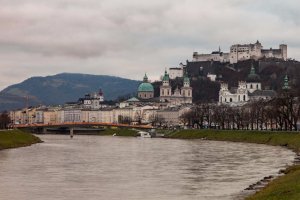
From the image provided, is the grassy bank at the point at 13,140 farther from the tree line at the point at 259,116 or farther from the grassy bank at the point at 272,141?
the tree line at the point at 259,116

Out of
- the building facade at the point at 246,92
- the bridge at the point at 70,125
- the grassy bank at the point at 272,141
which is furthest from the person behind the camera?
the building facade at the point at 246,92

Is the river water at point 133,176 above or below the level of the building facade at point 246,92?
below

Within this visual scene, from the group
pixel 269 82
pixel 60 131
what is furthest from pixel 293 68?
pixel 60 131

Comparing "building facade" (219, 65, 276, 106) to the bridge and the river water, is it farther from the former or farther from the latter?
the river water

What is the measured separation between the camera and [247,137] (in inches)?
3467

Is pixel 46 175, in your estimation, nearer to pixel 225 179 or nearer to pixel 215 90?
pixel 225 179

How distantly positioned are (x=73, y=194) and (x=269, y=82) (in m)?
158

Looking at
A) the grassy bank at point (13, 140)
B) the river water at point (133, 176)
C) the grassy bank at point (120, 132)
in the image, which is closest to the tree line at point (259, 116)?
the grassy bank at point (120, 132)

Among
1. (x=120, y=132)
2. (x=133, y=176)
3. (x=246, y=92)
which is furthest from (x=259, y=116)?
(x=246, y=92)

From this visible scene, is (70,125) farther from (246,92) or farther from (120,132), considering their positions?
(246,92)

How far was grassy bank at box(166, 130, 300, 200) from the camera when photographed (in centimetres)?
2724

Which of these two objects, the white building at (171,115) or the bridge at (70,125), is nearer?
the bridge at (70,125)

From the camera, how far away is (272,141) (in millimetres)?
78562

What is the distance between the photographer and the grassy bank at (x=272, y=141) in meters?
27.2
